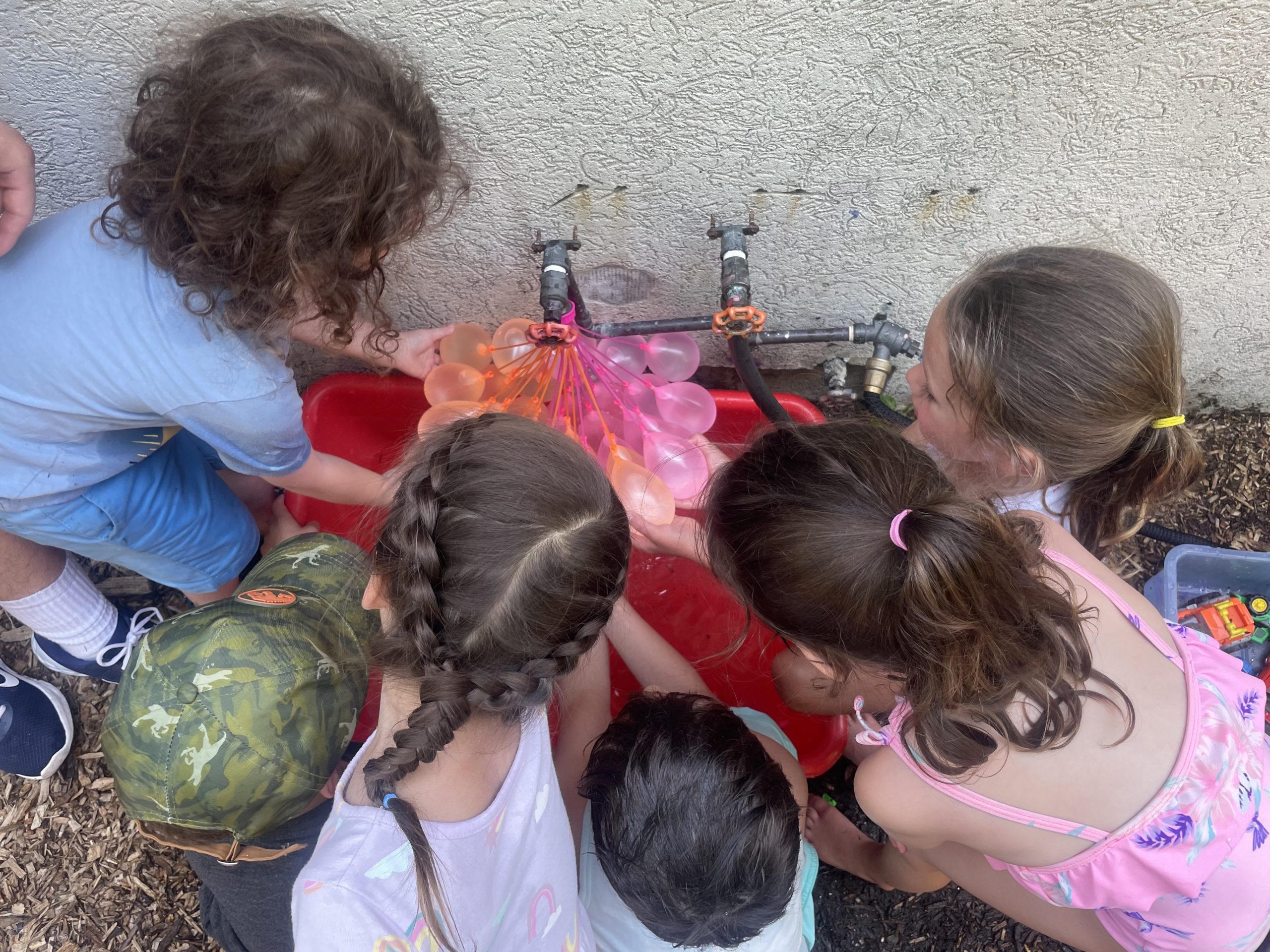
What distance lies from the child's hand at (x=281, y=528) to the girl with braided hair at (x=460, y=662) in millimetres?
716

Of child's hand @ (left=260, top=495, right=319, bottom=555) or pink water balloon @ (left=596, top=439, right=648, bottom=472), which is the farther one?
child's hand @ (left=260, top=495, right=319, bottom=555)

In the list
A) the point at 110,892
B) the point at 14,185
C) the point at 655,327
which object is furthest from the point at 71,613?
the point at 655,327

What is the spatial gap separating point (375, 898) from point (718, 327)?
0.87 m

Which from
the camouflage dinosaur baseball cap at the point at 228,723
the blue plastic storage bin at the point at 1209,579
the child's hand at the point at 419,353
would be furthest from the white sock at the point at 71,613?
the blue plastic storage bin at the point at 1209,579

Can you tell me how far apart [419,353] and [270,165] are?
1.90 feet

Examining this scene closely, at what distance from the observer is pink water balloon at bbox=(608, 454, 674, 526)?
1228 millimetres

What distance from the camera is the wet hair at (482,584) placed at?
0.78 m

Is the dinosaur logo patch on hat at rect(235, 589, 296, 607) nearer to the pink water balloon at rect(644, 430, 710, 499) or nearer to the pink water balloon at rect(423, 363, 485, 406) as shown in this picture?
the pink water balloon at rect(423, 363, 485, 406)

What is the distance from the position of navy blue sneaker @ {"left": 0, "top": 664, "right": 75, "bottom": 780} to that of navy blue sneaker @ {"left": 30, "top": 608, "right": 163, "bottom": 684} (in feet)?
0.18

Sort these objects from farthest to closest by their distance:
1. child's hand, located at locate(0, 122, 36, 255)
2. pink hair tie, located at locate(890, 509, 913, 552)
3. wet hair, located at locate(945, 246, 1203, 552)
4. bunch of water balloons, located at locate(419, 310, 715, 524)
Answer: bunch of water balloons, located at locate(419, 310, 715, 524)
wet hair, located at locate(945, 246, 1203, 552)
child's hand, located at locate(0, 122, 36, 255)
pink hair tie, located at locate(890, 509, 913, 552)

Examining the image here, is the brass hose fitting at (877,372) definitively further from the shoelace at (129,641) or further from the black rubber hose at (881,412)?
the shoelace at (129,641)

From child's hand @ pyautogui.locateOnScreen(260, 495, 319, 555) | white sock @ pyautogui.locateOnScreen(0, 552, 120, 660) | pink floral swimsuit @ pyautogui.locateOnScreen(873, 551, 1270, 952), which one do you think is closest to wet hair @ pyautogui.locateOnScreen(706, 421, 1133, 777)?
pink floral swimsuit @ pyautogui.locateOnScreen(873, 551, 1270, 952)

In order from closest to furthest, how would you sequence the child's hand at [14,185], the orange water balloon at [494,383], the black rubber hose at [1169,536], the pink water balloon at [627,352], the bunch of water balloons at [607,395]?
the child's hand at [14,185], the bunch of water balloons at [607,395], the orange water balloon at [494,383], the pink water balloon at [627,352], the black rubber hose at [1169,536]

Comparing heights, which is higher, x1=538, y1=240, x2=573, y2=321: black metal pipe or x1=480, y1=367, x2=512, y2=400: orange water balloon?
x1=538, y1=240, x2=573, y2=321: black metal pipe
